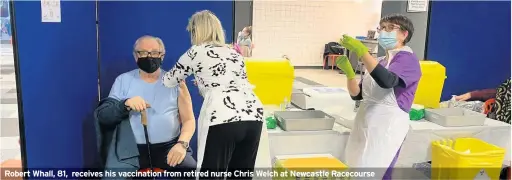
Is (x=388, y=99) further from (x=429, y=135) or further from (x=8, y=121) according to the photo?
(x=8, y=121)

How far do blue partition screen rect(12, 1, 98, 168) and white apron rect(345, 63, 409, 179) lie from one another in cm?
153

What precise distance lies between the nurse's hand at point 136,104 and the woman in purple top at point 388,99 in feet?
3.37

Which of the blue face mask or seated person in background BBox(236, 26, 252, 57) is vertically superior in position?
the blue face mask

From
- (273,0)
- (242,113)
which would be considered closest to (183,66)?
(242,113)

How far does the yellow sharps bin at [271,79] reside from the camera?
304cm

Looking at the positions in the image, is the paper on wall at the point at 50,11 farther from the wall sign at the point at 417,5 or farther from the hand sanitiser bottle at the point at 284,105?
the wall sign at the point at 417,5

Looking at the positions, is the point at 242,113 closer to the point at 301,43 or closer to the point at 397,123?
the point at 397,123

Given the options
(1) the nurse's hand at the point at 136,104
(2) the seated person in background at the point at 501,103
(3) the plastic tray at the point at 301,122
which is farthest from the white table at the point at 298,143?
(2) the seated person in background at the point at 501,103

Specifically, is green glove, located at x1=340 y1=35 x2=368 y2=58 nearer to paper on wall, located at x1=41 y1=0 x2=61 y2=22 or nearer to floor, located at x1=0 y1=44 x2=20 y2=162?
paper on wall, located at x1=41 y1=0 x2=61 y2=22

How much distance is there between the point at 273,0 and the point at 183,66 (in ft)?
22.9

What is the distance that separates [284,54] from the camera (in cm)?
909

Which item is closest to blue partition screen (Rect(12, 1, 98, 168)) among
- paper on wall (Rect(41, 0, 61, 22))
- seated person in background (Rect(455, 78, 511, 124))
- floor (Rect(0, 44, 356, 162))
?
paper on wall (Rect(41, 0, 61, 22))

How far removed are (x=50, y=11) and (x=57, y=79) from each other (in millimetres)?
322

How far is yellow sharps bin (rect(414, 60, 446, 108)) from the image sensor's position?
10.6ft
